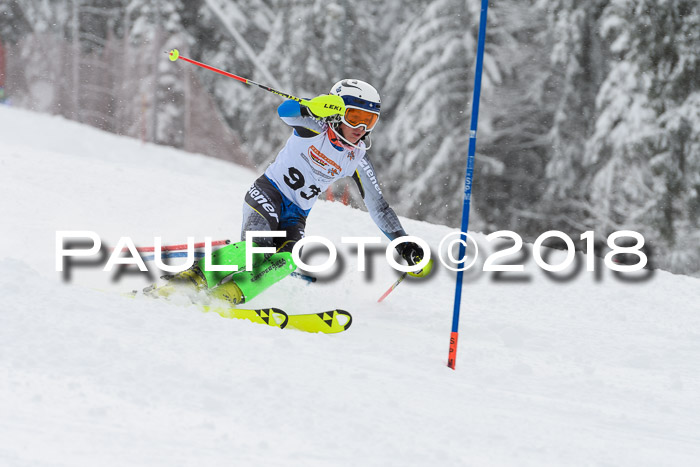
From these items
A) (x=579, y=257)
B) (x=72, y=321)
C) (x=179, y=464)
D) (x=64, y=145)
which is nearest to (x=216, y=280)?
(x=72, y=321)

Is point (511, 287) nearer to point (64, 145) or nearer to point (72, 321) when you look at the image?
point (72, 321)

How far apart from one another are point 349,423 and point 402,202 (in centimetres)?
1692

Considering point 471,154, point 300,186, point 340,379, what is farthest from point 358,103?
point 340,379

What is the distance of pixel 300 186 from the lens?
5.54 m

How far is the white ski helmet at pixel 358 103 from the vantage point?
203 inches

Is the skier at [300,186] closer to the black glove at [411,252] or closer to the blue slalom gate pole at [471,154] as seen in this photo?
the black glove at [411,252]

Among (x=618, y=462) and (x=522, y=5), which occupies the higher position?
(x=522, y=5)

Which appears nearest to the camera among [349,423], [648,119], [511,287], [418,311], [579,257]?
[349,423]

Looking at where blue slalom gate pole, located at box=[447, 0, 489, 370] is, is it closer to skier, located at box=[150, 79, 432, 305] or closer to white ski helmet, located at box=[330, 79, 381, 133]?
skier, located at box=[150, 79, 432, 305]

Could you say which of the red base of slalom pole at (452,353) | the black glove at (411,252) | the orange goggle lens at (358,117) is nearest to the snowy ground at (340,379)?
the red base of slalom pole at (452,353)

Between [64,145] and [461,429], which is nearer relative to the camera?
[461,429]

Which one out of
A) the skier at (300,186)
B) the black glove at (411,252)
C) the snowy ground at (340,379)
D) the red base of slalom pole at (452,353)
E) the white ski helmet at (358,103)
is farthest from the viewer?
the black glove at (411,252)

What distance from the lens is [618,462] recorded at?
2881 mm

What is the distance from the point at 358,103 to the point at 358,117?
0.11m
